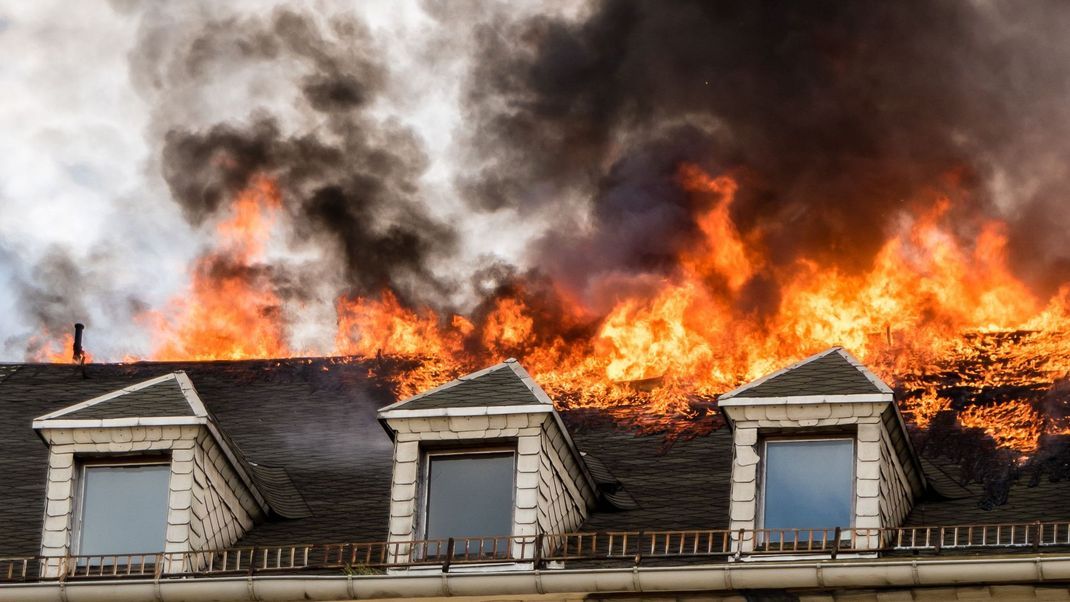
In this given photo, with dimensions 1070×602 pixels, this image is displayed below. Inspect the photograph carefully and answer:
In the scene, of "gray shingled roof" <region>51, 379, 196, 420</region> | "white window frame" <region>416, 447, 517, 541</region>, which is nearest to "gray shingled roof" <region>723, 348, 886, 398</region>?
"white window frame" <region>416, 447, 517, 541</region>

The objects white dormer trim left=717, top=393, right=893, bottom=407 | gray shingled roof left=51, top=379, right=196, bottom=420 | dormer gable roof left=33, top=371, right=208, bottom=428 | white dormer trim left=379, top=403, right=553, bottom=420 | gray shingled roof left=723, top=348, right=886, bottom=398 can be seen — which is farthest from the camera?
gray shingled roof left=51, top=379, right=196, bottom=420

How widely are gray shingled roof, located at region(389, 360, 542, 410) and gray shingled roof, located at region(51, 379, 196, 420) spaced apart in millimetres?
2911

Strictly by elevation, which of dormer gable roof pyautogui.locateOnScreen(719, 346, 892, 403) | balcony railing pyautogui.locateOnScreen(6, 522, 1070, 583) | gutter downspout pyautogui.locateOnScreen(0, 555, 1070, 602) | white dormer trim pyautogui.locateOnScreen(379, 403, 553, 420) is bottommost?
gutter downspout pyautogui.locateOnScreen(0, 555, 1070, 602)

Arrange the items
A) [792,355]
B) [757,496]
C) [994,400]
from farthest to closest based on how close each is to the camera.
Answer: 1. [792,355]
2. [994,400]
3. [757,496]

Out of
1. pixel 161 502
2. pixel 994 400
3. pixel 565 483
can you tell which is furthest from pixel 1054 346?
pixel 161 502

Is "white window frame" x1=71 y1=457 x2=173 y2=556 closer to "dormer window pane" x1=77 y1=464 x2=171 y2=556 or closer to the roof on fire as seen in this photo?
"dormer window pane" x1=77 y1=464 x2=171 y2=556

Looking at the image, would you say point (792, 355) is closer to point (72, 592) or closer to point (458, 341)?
point (458, 341)

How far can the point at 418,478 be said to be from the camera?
2728cm

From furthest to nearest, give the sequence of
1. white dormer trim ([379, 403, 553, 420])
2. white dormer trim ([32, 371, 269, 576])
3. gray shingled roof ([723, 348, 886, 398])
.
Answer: white dormer trim ([32, 371, 269, 576])
white dormer trim ([379, 403, 553, 420])
gray shingled roof ([723, 348, 886, 398])

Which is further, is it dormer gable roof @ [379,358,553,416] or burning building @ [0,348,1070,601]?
dormer gable roof @ [379,358,553,416]

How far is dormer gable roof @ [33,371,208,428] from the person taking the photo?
2777 centimetres

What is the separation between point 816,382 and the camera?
26.7m

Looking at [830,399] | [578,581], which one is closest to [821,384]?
[830,399]

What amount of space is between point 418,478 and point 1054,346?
9764 millimetres
